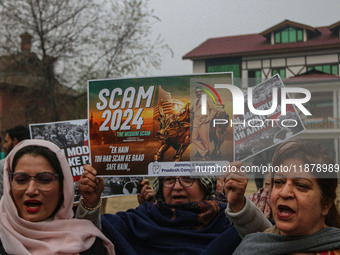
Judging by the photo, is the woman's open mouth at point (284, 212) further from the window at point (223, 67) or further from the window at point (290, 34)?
the window at point (223, 67)

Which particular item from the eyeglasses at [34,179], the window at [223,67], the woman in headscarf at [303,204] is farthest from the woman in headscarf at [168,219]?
the window at [223,67]

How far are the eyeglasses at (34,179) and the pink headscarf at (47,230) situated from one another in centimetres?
5

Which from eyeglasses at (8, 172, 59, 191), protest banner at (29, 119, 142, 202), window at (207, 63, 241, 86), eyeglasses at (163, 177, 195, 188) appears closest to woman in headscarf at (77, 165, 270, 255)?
eyeglasses at (163, 177, 195, 188)

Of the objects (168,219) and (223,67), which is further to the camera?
(223,67)

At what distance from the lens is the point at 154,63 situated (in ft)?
36.7

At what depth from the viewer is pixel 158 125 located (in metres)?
2.41

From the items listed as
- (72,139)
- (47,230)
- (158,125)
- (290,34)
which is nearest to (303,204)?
(158,125)

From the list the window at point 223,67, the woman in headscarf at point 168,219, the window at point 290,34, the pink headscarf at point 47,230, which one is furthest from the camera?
the window at point 223,67

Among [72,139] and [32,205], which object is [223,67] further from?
[32,205]

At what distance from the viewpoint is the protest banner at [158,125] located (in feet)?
7.54

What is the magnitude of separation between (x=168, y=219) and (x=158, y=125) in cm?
62

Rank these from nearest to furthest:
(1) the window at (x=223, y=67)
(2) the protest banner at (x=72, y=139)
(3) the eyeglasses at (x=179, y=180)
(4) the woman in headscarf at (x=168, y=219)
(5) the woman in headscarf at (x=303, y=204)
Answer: (5) the woman in headscarf at (x=303, y=204)
(4) the woman in headscarf at (x=168, y=219)
(3) the eyeglasses at (x=179, y=180)
(2) the protest banner at (x=72, y=139)
(1) the window at (x=223, y=67)

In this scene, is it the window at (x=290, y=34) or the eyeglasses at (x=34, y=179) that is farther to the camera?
the window at (x=290, y=34)

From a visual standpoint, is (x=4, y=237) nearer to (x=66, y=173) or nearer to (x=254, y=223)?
(x=66, y=173)
